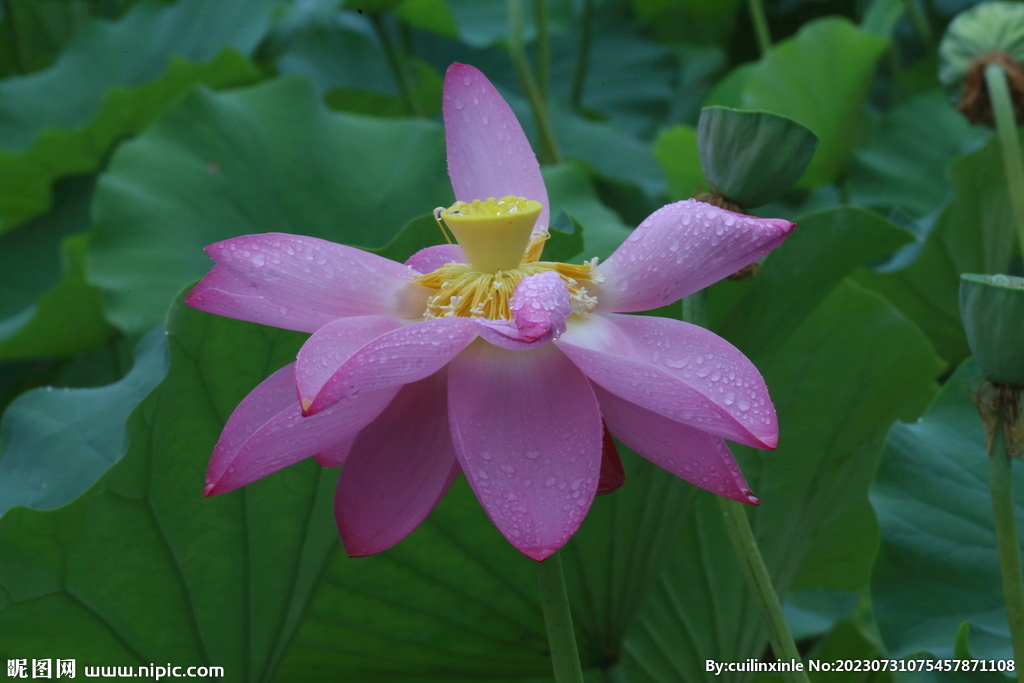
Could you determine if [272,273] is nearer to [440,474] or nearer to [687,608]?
[440,474]

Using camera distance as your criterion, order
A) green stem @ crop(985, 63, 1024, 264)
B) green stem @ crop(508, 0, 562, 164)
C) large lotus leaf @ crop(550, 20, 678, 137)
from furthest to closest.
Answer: large lotus leaf @ crop(550, 20, 678, 137) → green stem @ crop(508, 0, 562, 164) → green stem @ crop(985, 63, 1024, 264)

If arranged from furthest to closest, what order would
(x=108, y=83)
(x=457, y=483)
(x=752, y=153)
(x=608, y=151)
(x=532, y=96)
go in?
(x=608, y=151), (x=108, y=83), (x=532, y=96), (x=457, y=483), (x=752, y=153)

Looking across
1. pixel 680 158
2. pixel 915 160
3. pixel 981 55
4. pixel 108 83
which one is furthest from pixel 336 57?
pixel 981 55

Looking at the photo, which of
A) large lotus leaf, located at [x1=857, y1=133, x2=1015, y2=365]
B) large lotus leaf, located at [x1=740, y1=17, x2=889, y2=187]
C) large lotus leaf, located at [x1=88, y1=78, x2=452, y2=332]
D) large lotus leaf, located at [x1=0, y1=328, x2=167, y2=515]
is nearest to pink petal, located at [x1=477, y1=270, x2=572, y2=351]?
large lotus leaf, located at [x1=0, y1=328, x2=167, y2=515]

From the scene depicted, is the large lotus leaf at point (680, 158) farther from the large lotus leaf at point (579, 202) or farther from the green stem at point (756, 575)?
the green stem at point (756, 575)

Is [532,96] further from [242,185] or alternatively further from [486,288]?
[486,288]

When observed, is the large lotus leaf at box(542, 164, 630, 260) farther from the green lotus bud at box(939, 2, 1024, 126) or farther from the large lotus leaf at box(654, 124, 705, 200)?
the green lotus bud at box(939, 2, 1024, 126)
